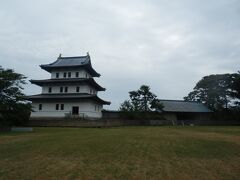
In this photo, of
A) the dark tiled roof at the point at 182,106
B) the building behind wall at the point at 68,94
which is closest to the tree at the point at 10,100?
the building behind wall at the point at 68,94

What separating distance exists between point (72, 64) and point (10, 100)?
17.5 m

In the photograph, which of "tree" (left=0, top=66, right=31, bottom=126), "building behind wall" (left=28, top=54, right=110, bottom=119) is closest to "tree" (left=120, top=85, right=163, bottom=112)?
"building behind wall" (left=28, top=54, right=110, bottom=119)

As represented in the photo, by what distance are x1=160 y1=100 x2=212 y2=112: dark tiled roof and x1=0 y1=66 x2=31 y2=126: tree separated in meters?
29.7

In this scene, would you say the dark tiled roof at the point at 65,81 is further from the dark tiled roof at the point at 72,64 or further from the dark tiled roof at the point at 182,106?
the dark tiled roof at the point at 182,106

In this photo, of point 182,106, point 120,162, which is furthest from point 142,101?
point 120,162

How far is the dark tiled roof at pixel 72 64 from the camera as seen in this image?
41.4 m

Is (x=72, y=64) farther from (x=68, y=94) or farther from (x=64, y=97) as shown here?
(x=64, y=97)

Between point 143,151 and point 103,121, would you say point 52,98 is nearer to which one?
point 103,121

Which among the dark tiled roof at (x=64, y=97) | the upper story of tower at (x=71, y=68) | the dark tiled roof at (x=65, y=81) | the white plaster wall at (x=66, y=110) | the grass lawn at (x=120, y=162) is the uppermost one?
the upper story of tower at (x=71, y=68)

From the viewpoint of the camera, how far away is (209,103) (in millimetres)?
54000

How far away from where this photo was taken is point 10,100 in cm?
2669

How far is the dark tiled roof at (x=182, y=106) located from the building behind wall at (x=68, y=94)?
14222 millimetres

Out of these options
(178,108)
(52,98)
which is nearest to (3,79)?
(52,98)

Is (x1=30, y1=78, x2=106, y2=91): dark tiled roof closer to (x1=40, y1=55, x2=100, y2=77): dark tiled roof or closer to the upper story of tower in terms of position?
the upper story of tower
